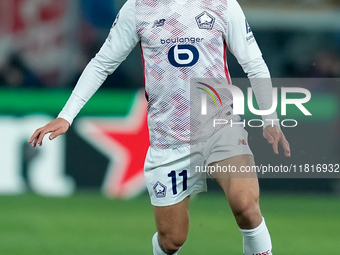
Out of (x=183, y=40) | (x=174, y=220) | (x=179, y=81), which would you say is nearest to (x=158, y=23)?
(x=183, y=40)

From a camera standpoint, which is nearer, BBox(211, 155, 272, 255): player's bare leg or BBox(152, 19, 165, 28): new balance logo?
BBox(211, 155, 272, 255): player's bare leg

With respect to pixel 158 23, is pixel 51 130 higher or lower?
lower

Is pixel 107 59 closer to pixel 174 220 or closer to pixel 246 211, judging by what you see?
pixel 174 220

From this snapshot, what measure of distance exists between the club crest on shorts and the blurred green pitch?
1.34 m

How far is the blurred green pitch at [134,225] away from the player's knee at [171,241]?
3.85ft

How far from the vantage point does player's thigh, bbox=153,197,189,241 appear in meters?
3.88

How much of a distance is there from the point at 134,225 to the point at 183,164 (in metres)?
2.45

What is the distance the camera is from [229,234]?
589 centimetres

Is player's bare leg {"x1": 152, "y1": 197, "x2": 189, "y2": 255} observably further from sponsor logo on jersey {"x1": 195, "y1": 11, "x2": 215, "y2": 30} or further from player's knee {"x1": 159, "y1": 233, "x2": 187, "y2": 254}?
sponsor logo on jersey {"x1": 195, "y1": 11, "x2": 215, "y2": 30}

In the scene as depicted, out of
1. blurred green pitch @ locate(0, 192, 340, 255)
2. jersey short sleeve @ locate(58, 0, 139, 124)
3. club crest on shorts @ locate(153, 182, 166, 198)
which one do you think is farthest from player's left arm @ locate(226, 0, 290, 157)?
blurred green pitch @ locate(0, 192, 340, 255)

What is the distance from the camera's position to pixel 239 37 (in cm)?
383

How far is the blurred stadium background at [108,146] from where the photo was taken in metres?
5.85

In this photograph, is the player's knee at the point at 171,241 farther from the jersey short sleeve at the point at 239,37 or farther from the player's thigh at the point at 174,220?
the jersey short sleeve at the point at 239,37

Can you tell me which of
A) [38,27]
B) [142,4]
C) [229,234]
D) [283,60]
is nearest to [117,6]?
[38,27]
